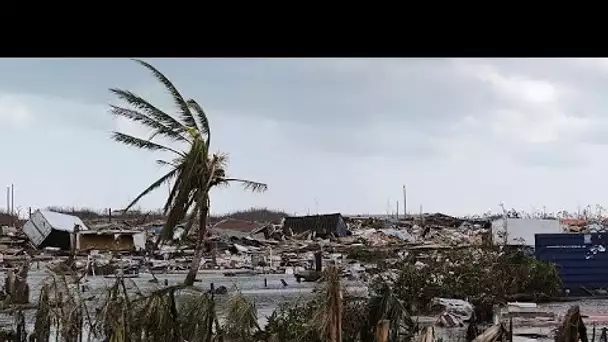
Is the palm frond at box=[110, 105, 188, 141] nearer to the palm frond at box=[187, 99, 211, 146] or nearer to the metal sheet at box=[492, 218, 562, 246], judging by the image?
the palm frond at box=[187, 99, 211, 146]

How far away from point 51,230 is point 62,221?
8 centimetres

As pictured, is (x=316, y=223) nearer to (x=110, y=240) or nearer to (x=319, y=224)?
(x=319, y=224)

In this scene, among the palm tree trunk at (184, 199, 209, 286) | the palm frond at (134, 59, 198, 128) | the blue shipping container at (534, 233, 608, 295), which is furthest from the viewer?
the blue shipping container at (534, 233, 608, 295)

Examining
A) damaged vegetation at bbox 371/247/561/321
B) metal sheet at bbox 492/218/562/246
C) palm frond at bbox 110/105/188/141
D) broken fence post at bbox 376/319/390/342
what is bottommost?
broken fence post at bbox 376/319/390/342

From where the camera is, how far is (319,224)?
3822 millimetres

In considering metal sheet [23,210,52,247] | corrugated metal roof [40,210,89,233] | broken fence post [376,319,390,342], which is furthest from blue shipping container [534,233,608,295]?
metal sheet [23,210,52,247]

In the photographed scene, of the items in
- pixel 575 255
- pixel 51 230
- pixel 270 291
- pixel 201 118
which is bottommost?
pixel 270 291

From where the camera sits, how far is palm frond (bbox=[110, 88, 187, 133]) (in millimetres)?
3162

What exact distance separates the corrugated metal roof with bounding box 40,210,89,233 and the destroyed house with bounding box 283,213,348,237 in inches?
37.6

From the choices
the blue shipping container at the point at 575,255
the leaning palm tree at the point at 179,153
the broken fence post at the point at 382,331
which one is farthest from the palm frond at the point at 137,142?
the blue shipping container at the point at 575,255

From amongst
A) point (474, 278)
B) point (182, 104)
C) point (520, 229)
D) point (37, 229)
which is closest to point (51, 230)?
point (37, 229)

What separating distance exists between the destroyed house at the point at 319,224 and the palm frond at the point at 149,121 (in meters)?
0.79

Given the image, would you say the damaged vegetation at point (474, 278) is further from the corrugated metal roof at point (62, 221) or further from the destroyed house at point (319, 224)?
the corrugated metal roof at point (62, 221)
